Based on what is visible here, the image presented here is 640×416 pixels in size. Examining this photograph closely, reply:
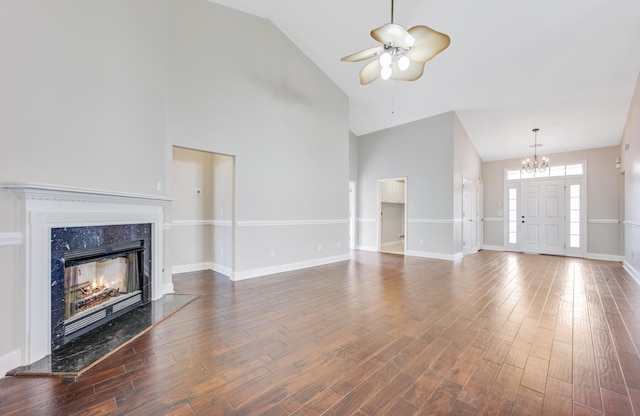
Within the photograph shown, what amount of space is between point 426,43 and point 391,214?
7.13m

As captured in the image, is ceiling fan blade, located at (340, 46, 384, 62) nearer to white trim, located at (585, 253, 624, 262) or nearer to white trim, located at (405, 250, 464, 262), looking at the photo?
white trim, located at (405, 250, 464, 262)

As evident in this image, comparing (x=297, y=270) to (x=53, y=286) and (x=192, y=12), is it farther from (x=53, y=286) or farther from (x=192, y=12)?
(x=192, y=12)

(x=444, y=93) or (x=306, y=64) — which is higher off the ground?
(x=306, y=64)

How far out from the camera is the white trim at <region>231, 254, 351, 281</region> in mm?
4352

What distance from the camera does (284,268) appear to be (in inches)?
194

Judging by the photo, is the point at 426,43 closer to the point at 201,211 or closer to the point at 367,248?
the point at 201,211

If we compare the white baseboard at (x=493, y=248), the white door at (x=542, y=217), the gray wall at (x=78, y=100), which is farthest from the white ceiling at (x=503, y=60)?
the white baseboard at (x=493, y=248)

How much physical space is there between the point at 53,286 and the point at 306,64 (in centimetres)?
512

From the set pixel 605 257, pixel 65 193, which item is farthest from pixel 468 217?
pixel 65 193

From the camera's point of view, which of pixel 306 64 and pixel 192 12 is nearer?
pixel 192 12

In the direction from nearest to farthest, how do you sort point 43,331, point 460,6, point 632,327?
1. point 43,331
2. point 632,327
3. point 460,6

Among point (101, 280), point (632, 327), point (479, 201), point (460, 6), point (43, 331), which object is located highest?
point (460, 6)

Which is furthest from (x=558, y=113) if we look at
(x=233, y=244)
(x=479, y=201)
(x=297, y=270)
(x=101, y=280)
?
(x=101, y=280)

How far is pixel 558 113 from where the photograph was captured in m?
5.58
